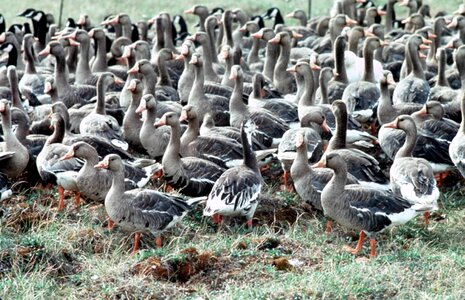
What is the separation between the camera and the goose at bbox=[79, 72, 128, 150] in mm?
12695

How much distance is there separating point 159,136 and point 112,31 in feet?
35.9

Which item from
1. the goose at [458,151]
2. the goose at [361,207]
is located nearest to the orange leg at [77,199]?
the goose at [361,207]

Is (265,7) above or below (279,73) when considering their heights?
below

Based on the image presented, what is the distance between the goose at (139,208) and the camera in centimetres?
1005

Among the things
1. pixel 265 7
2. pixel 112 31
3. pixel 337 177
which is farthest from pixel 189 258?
pixel 265 7

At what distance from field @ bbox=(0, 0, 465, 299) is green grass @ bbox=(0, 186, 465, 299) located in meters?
0.01

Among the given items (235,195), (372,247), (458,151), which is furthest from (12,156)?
(458,151)

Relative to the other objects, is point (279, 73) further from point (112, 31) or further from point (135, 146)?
point (112, 31)

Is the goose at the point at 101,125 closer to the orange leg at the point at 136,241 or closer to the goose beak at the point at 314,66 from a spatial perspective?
the orange leg at the point at 136,241

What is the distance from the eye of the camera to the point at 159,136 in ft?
41.7

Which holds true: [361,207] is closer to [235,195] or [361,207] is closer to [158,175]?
[235,195]

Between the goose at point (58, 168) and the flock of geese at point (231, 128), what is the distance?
2 centimetres

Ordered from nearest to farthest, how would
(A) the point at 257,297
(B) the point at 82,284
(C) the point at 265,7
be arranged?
(A) the point at 257,297 < (B) the point at 82,284 < (C) the point at 265,7

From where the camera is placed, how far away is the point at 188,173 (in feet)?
37.3
